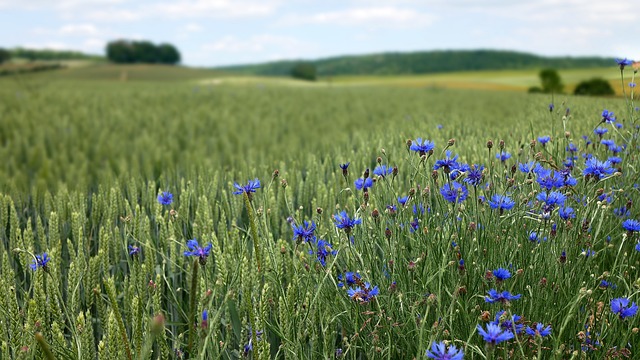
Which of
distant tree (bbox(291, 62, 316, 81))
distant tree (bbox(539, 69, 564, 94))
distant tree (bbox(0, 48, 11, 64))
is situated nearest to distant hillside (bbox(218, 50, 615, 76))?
distant tree (bbox(291, 62, 316, 81))

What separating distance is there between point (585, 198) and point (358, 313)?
0.99 m

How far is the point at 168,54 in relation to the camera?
75.4m

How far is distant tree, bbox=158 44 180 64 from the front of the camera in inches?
2916

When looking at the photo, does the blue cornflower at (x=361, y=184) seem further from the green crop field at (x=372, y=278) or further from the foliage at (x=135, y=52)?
the foliage at (x=135, y=52)

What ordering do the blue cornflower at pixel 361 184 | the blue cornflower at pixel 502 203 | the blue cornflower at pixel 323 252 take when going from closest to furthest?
the blue cornflower at pixel 502 203 < the blue cornflower at pixel 323 252 < the blue cornflower at pixel 361 184

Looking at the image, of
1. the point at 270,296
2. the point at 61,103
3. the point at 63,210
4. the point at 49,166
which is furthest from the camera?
the point at 61,103

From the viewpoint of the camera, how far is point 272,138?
666cm

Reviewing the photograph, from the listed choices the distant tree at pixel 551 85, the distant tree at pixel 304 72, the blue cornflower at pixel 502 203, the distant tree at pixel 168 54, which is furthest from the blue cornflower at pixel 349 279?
the distant tree at pixel 168 54

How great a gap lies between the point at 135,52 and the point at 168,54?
15.7 feet

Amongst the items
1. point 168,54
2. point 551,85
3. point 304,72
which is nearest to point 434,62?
point 304,72

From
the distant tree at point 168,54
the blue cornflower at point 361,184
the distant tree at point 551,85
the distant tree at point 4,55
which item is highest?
the distant tree at point 168,54

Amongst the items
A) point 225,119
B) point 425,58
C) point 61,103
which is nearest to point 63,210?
point 225,119

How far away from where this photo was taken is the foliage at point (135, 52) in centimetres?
7094

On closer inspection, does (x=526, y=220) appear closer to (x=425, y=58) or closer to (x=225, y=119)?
(x=225, y=119)
